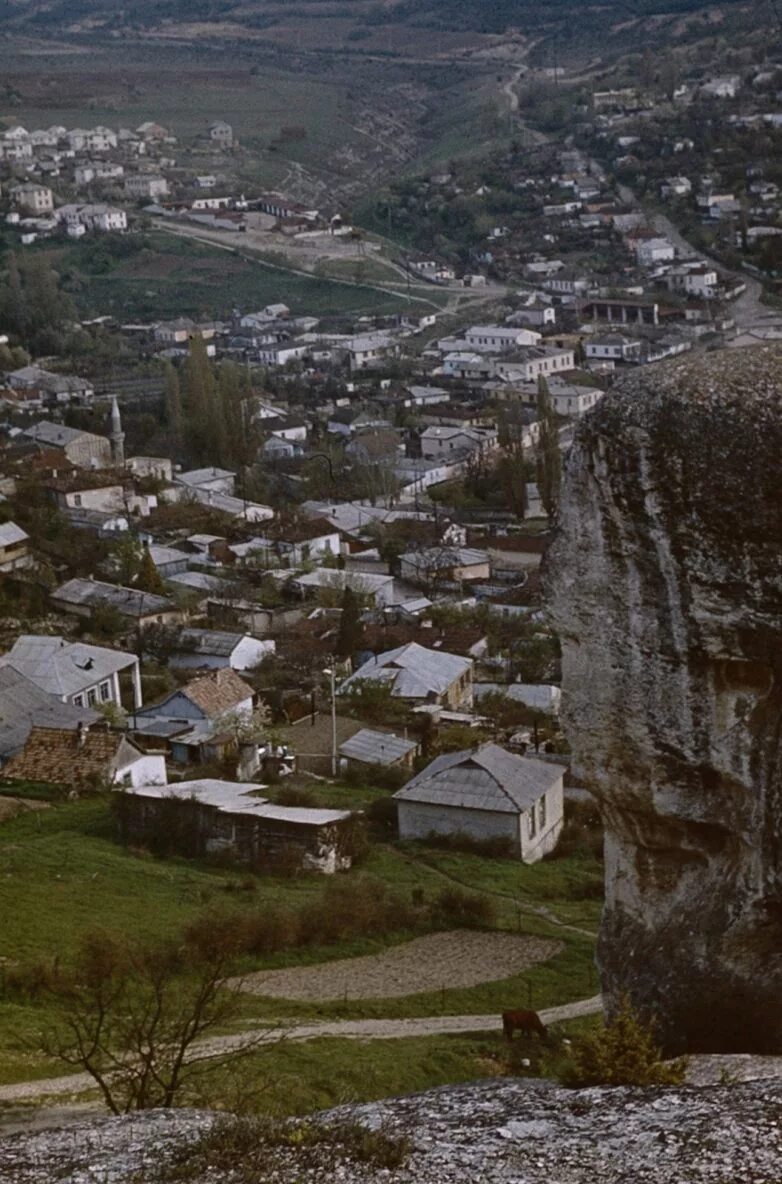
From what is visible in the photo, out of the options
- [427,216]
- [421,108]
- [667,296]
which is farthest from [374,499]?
[421,108]

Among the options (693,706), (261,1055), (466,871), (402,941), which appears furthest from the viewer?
(466,871)

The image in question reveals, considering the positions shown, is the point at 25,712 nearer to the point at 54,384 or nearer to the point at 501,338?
the point at 54,384

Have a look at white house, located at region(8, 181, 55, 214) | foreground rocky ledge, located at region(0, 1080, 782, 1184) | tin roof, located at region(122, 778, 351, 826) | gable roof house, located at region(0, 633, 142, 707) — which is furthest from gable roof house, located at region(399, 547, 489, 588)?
white house, located at region(8, 181, 55, 214)

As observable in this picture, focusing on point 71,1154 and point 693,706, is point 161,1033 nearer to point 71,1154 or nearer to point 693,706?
point 71,1154

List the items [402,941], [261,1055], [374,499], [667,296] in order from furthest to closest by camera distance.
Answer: [667,296]
[374,499]
[402,941]
[261,1055]

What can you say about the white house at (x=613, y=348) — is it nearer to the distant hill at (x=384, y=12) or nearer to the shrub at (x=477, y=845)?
the shrub at (x=477, y=845)

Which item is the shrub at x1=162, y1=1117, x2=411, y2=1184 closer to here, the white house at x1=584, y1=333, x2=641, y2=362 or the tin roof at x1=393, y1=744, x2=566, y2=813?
the tin roof at x1=393, y1=744, x2=566, y2=813

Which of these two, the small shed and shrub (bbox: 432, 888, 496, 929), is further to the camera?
the small shed

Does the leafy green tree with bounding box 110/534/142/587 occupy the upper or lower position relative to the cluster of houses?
lower
